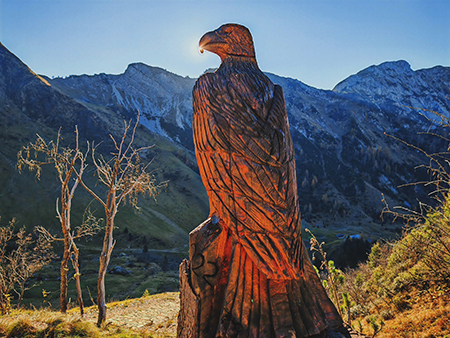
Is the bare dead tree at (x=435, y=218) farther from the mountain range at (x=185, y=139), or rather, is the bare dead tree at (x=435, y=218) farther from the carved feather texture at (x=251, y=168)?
the mountain range at (x=185, y=139)

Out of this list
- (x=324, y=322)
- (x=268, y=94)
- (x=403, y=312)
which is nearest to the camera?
(x=324, y=322)

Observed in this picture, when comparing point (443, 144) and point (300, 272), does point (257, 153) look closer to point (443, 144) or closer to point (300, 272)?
point (300, 272)

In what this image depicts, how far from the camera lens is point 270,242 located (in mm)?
2418

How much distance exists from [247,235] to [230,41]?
2391 millimetres

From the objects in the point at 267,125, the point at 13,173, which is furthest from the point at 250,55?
the point at 13,173

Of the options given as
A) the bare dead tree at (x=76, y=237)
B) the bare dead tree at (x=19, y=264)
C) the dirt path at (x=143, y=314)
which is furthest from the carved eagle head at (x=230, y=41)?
the dirt path at (x=143, y=314)

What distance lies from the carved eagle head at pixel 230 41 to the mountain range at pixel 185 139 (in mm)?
46388

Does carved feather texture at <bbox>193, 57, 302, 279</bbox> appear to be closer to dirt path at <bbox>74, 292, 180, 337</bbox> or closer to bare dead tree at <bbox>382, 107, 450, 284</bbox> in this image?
bare dead tree at <bbox>382, 107, 450, 284</bbox>

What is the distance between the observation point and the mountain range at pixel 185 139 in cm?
5147

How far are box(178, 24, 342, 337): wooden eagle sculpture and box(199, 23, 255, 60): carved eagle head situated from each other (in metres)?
0.56

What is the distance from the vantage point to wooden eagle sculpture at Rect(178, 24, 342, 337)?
2443 mm

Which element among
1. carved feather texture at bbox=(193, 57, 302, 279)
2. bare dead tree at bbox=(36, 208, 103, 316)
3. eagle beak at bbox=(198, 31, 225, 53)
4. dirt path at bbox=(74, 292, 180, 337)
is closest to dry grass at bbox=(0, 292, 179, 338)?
dirt path at bbox=(74, 292, 180, 337)

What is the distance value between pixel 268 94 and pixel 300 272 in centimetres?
190

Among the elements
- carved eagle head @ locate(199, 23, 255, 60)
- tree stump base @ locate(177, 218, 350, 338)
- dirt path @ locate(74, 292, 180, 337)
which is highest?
carved eagle head @ locate(199, 23, 255, 60)
